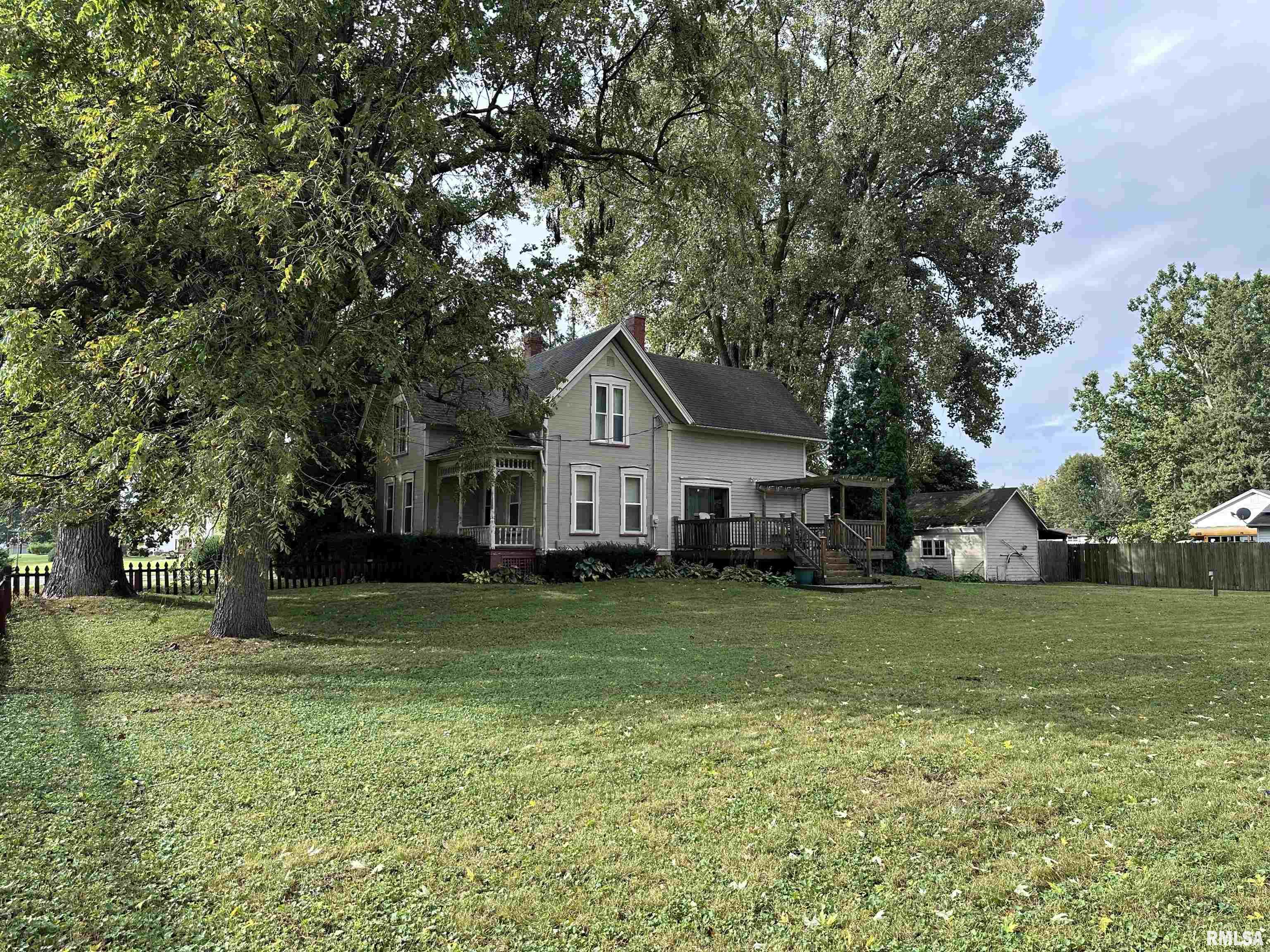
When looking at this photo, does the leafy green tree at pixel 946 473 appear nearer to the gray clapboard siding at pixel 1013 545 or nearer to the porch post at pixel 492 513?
the gray clapboard siding at pixel 1013 545

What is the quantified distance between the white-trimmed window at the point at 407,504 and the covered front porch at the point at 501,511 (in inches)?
64.2

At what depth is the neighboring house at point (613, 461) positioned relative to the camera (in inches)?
911

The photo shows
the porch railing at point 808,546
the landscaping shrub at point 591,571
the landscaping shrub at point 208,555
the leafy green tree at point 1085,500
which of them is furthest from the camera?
the leafy green tree at point 1085,500

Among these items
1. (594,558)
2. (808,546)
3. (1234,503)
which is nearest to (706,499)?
(808,546)

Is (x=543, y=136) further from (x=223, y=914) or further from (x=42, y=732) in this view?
(x=223, y=914)

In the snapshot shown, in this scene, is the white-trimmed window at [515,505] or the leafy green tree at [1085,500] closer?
the white-trimmed window at [515,505]

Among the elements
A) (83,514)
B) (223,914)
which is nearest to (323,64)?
(83,514)

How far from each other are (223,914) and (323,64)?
11775mm

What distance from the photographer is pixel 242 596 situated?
1199 cm

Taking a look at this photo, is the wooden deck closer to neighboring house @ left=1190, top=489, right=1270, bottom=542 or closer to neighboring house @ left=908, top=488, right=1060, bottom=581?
neighboring house @ left=908, top=488, right=1060, bottom=581

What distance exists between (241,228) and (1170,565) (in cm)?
3265

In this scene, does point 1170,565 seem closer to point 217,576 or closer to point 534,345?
point 534,345

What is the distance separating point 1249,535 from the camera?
31.3m

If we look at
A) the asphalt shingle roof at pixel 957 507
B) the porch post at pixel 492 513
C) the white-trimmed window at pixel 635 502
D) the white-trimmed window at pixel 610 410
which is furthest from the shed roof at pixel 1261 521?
the porch post at pixel 492 513
